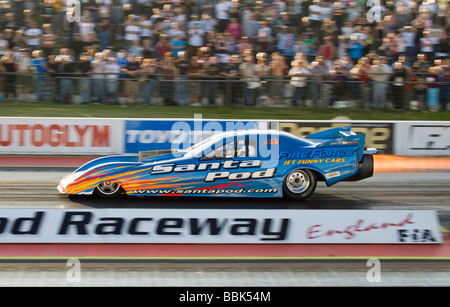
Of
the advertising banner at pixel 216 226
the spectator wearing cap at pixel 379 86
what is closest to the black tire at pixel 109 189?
the advertising banner at pixel 216 226

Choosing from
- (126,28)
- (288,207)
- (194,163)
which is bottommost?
(288,207)

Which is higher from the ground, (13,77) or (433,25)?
(433,25)

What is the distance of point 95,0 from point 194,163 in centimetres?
904

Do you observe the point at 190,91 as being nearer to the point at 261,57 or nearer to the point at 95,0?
the point at 261,57

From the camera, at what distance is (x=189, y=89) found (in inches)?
639

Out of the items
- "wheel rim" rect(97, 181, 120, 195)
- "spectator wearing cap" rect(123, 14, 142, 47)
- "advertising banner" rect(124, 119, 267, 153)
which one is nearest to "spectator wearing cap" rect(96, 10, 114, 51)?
→ "spectator wearing cap" rect(123, 14, 142, 47)

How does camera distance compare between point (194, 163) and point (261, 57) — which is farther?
point (261, 57)

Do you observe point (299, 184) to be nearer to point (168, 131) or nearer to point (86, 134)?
point (168, 131)

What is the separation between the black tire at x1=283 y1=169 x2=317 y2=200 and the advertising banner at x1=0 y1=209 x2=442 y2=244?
1888 millimetres

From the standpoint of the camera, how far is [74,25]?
54.7 feet

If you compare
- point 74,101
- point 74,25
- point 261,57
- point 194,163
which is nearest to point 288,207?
point 194,163

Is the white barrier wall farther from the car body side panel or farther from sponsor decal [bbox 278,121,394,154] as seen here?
the car body side panel
